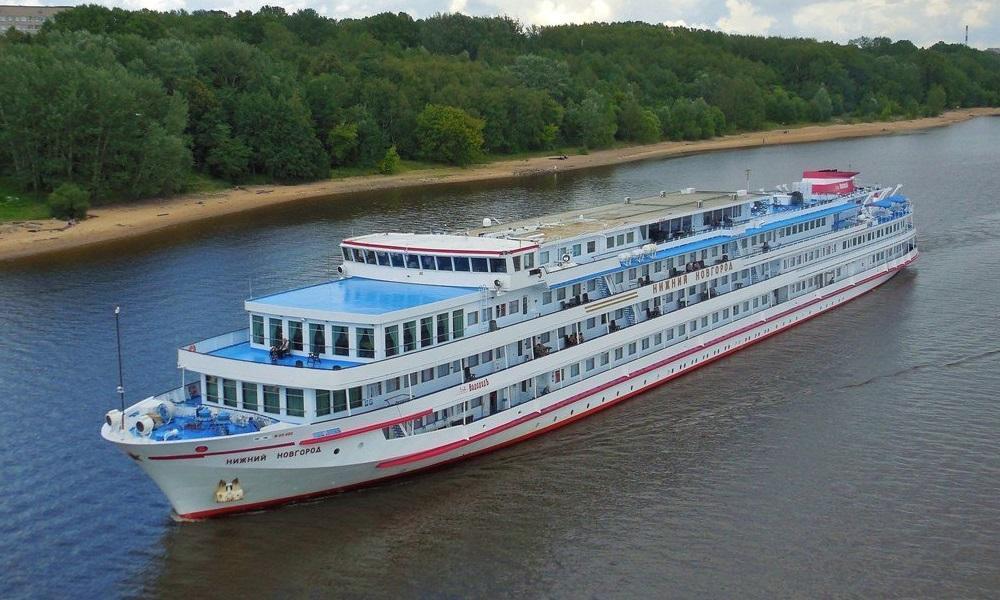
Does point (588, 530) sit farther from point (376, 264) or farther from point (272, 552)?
point (376, 264)

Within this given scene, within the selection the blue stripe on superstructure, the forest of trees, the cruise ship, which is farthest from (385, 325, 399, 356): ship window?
the forest of trees

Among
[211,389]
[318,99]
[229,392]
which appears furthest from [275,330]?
[318,99]

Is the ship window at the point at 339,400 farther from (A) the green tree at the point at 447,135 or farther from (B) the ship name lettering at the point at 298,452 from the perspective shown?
(A) the green tree at the point at 447,135

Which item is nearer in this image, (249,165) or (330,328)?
(330,328)

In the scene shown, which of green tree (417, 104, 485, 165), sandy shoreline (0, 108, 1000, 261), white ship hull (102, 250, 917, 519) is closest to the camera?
white ship hull (102, 250, 917, 519)

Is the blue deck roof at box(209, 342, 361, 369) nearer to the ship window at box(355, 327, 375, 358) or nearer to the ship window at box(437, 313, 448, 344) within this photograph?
the ship window at box(355, 327, 375, 358)

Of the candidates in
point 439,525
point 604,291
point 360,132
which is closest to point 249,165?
point 360,132
